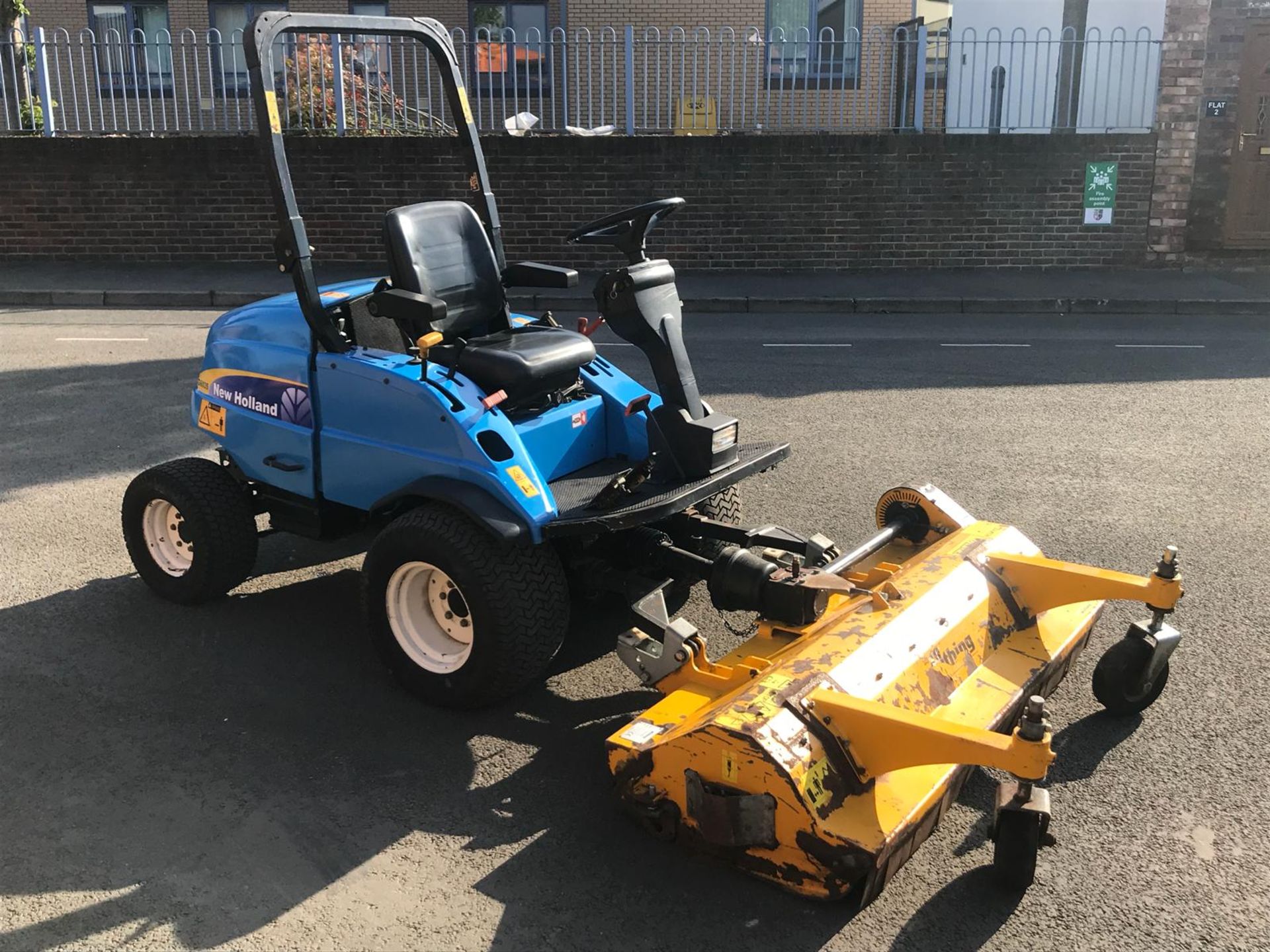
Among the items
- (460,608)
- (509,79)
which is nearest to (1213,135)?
(509,79)

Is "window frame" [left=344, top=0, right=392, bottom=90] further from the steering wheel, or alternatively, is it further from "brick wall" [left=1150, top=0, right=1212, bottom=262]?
the steering wheel

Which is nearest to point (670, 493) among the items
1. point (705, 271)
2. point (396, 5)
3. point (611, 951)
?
point (611, 951)

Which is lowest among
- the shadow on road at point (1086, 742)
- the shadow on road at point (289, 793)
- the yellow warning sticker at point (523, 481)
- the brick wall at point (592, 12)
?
the shadow on road at point (289, 793)

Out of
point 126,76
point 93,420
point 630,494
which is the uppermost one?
point 126,76

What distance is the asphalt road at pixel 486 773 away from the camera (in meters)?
3.13

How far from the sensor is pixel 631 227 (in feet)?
14.1

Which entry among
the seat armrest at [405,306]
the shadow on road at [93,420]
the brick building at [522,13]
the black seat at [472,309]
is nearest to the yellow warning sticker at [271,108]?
the black seat at [472,309]

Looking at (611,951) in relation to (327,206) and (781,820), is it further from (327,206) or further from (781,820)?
(327,206)

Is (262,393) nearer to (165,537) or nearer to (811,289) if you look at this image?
(165,537)

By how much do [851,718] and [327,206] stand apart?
1231 cm

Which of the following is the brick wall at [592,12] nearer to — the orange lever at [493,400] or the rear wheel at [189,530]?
the rear wheel at [189,530]

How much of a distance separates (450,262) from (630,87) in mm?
10041

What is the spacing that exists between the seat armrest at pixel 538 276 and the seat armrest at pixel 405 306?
33.8 inches

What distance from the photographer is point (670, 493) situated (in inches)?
162
